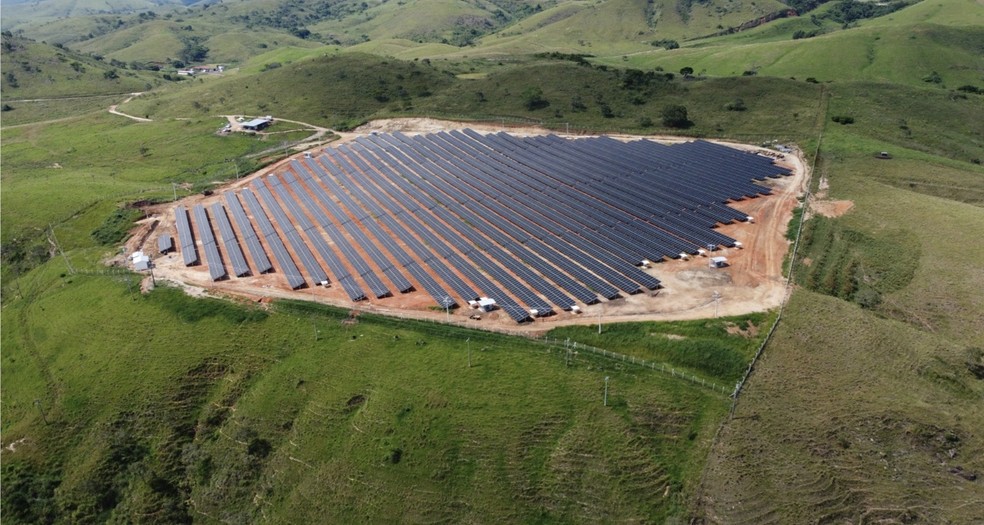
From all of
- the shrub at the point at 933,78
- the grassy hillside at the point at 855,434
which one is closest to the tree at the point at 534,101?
the grassy hillside at the point at 855,434

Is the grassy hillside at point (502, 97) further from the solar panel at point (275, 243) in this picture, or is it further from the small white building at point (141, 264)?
the small white building at point (141, 264)

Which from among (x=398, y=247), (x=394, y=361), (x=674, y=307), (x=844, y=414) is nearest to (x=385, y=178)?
(x=398, y=247)

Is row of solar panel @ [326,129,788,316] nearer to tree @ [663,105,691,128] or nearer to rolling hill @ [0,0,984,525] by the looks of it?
rolling hill @ [0,0,984,525]

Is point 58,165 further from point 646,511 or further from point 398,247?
point 646,511

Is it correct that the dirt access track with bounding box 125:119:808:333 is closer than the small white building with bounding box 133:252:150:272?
Yes

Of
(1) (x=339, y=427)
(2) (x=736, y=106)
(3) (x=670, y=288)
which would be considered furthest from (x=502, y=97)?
(1) (x=339, y=427)

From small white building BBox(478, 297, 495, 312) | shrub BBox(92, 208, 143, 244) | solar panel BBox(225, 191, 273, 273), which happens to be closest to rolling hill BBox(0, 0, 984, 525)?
shrub BBox(92, 208, 143, 244)

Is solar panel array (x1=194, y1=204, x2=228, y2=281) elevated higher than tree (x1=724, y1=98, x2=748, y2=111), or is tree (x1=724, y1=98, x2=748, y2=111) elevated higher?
tree (x1=724, y1=98, x2=748, y2=111)
